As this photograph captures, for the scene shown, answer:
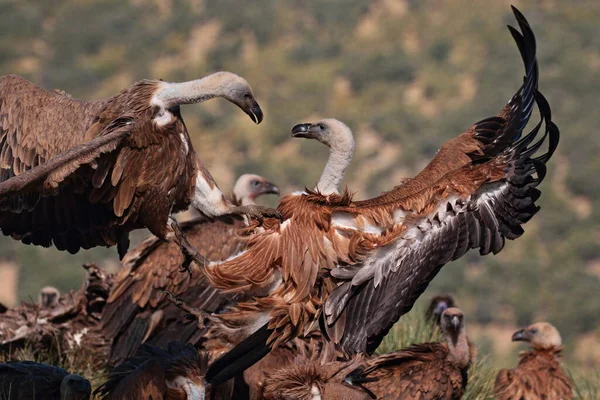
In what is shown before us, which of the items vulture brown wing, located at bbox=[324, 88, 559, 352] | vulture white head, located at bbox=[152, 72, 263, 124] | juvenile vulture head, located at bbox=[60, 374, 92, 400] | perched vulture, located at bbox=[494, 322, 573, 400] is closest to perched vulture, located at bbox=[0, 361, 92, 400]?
juvenile vulture head, located at bbox=[60, 374, 92, 400]

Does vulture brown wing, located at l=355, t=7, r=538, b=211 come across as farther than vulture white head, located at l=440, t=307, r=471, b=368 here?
Yes

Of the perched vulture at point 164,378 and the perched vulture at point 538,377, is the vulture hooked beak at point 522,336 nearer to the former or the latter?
the perched vulture at point 538,377

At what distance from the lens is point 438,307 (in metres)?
8.97

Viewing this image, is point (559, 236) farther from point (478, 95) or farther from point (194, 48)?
point (194, 48)

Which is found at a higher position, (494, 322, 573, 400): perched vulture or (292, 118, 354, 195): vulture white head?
(292, 118, 354, 195): vulture white head

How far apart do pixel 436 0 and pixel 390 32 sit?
2.00 meters

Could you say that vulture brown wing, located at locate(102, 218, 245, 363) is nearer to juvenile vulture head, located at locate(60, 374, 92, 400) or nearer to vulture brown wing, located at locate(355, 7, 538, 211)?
vulture brown wing, located at locate(355, 7, 538, 211)

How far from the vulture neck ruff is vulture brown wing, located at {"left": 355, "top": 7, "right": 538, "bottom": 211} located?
0.33 metres

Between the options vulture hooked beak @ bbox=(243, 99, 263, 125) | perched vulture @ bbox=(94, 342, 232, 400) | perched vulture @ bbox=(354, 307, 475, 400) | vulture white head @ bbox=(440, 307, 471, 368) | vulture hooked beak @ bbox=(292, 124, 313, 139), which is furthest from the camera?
vulture hooked beak @ bbox=(292, 124, 313, 139)

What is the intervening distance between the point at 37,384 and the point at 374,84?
22.8m

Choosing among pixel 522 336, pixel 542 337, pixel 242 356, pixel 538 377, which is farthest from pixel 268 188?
pixel 242 356

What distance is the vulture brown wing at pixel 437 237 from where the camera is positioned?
6312 millimetres

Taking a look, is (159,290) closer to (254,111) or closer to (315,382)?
(254,111)

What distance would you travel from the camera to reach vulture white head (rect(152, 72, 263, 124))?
6359 millimetres
